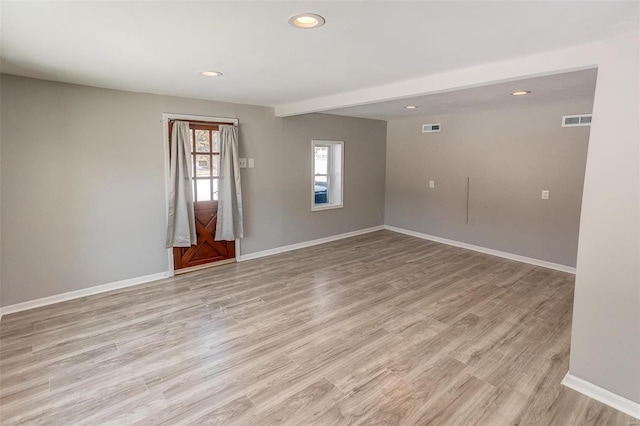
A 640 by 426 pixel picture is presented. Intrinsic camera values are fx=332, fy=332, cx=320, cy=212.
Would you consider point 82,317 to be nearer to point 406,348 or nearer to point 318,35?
point 406,348

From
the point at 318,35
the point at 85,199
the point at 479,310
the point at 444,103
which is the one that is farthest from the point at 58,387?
the point at 444,103

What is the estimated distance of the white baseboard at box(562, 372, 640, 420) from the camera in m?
2.12

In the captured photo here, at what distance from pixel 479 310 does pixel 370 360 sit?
1570mm

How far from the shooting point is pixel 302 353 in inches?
109

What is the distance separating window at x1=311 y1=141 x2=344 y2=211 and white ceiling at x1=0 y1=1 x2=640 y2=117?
305 centimetres

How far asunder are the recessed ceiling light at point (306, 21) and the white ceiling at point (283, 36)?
5 centimetres

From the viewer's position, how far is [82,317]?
336 centimetres

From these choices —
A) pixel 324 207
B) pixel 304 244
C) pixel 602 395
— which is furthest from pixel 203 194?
pixel 602 395

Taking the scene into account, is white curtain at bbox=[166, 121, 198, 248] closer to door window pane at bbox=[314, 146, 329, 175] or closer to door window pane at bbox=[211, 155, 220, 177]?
door window pane at bbox=[211, 155, 220, 177]

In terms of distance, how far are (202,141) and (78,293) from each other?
7.73 ft

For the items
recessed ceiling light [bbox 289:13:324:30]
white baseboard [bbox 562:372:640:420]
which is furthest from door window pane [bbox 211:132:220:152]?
white baseboard [bbox 562:372:640:420]

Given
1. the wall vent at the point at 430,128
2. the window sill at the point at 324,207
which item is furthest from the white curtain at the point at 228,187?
the wall vent at the point at 430,128

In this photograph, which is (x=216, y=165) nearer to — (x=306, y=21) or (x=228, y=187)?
(x=228, y=187)

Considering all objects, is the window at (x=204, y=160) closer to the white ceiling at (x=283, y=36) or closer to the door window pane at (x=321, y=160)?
the white ceiling at (x=283, y=36)
